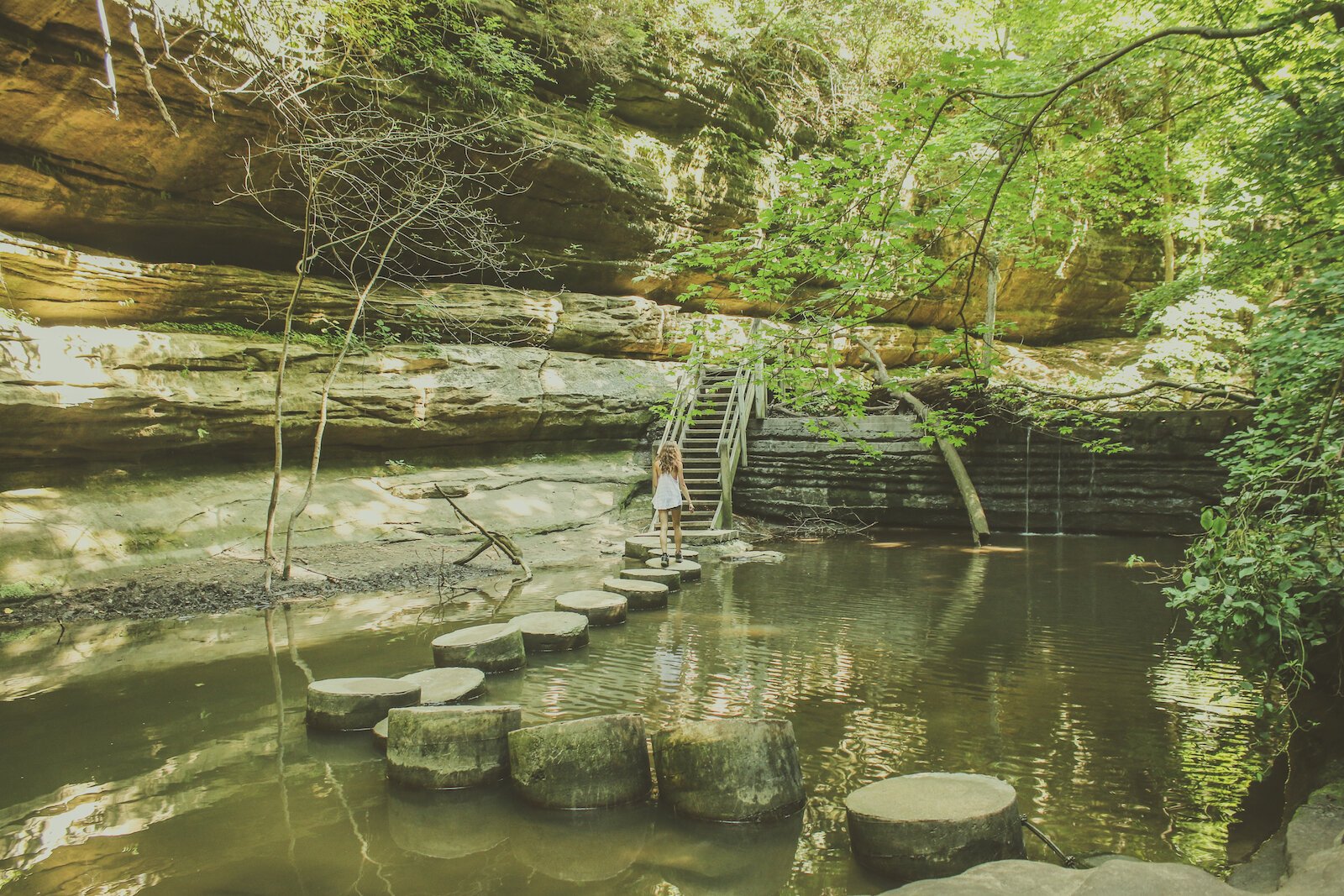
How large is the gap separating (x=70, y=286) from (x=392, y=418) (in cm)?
453

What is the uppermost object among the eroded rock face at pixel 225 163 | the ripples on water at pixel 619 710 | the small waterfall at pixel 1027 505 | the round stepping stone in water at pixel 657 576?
the eroded rock face at pixel 225 163

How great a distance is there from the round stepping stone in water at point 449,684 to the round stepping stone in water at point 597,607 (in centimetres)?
184

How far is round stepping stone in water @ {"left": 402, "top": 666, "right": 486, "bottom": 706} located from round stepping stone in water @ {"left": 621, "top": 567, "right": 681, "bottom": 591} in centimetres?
326

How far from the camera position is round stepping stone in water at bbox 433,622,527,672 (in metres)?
5.45

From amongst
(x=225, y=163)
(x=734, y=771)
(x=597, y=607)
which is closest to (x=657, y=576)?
→ (x=597, y=607)

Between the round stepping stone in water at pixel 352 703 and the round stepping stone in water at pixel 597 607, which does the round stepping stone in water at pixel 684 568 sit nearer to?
the round stepping stone in water at pixel 597 607

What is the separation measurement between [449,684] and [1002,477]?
11.8 meters

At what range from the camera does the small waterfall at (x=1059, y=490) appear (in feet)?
43.0

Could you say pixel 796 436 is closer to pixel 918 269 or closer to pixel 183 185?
pixel 918 269

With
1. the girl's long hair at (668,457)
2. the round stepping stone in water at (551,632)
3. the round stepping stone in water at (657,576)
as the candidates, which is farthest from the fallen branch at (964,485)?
the round stepping stone in water at (551,632)

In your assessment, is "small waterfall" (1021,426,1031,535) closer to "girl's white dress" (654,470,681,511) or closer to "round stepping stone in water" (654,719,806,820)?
"girl's white dress" (654,470,681,511)

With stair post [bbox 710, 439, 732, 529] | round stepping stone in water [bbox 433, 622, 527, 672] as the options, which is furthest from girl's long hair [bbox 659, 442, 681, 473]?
round stepping stone in water [bbox 433, 622, 527, 672]

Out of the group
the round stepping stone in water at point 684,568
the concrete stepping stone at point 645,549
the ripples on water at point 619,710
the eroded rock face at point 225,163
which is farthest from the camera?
the concrete stepping stone at point 645,549

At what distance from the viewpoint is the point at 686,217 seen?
55.0 feet
